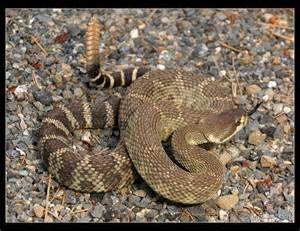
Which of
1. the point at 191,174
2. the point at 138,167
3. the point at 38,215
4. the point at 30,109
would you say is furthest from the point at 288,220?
the point at 30,109

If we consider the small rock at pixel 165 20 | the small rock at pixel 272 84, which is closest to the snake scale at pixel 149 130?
the small rock at pixel 272 84

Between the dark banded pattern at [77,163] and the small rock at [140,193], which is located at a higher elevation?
the dark banded pattern at [77,163]

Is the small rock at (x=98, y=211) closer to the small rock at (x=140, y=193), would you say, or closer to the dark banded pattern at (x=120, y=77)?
the small rock at (x=140, y=193)

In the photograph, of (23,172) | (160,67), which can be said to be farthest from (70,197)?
(160,67)

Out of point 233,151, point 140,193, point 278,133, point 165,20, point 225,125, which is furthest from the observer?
point 165,20

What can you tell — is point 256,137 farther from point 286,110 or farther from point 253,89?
point 253,89

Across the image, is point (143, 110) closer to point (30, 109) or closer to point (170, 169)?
Answer: point (170, 169)
